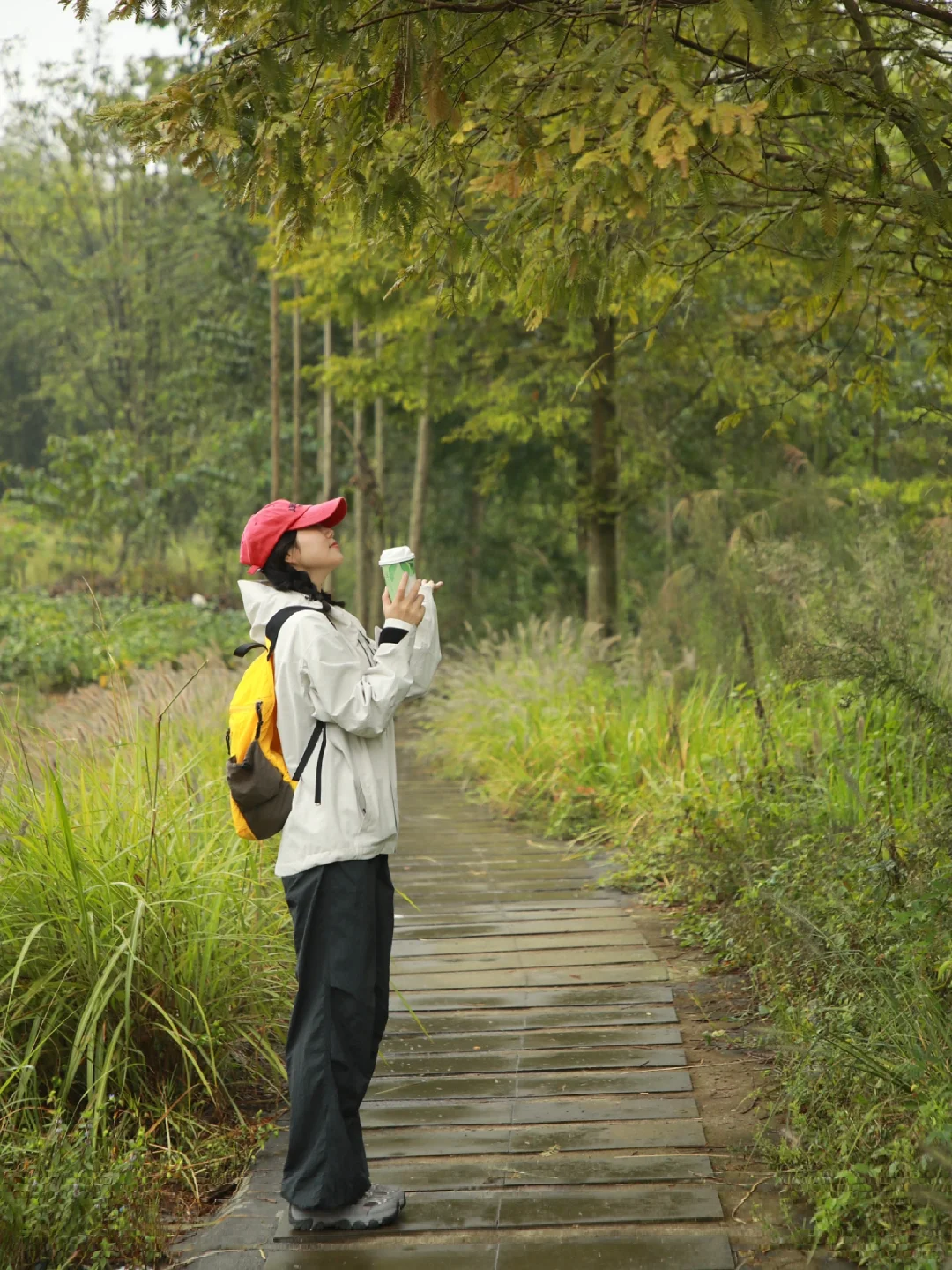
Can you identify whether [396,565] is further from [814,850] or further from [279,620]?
[814,850]

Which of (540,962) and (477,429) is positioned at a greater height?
(477,429)

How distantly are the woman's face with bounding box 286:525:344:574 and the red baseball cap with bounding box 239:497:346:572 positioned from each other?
0.9 inches

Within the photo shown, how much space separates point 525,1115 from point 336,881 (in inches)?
47.3

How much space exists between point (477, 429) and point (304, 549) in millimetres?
10107

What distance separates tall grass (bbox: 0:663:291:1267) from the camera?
3.70 metres

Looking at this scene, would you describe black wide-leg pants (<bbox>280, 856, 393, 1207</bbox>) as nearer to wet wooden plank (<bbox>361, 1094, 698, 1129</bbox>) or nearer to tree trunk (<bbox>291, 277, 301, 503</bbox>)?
wet wooden plank (<bbox>361, 1094, 698, 1129</bbox>)

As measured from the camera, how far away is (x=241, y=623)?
18172 millimetres

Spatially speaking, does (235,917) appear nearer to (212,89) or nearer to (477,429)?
(212,89)

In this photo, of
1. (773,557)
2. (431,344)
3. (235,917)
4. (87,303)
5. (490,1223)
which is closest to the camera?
(490,1223)

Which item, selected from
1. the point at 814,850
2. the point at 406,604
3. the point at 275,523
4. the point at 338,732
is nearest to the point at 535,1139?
the point at 338,732

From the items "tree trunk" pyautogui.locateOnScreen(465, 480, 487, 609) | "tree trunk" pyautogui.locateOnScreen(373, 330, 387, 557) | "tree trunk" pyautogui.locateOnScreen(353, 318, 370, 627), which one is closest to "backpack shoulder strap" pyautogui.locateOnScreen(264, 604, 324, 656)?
"tree trunk" pyautogui.locateOnScreen(353, 318, 370, 627)

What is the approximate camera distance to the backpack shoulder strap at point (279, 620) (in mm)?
3561

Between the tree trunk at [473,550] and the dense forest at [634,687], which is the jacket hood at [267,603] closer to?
the dense forest at [634,687]

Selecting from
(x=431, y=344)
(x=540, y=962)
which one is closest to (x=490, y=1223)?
(x=540, y=962)
